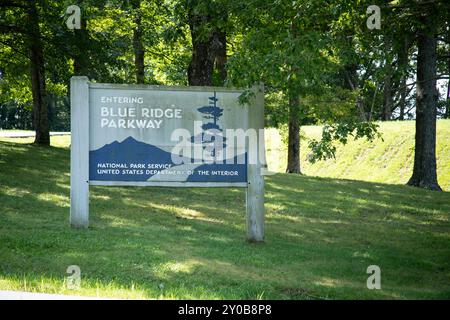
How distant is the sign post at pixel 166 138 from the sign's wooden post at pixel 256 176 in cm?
2

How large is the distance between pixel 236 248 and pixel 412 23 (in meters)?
5.22

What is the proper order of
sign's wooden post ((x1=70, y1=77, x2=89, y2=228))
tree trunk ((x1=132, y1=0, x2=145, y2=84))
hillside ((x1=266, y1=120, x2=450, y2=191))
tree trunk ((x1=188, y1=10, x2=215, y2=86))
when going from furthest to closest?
hillside ((x1=266, y1=120, x2=450, y2=191)) < tree trunk ((x1=132, y1=0, x2=145, y2=84)) < tree trunk ((x1=188, y1=10, x2=215, y2=86)) < sign's wooden post ((x1=70, y1=77, x2=89, y2=228))

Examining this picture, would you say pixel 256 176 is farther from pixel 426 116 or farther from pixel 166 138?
pixel 426 116

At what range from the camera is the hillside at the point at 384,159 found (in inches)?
1122

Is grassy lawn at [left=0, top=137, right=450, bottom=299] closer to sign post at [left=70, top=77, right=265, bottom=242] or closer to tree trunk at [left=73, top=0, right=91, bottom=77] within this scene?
sign post at [left=70, top=77, right=265, bottom=242]

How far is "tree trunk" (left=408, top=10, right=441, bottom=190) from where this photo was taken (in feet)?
62.6

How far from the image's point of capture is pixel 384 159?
30453 mm

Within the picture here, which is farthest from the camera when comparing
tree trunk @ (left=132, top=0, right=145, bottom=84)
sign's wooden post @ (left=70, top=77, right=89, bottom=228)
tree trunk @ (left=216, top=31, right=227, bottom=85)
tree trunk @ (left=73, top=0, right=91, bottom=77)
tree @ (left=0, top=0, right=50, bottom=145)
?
tree trunk @ (left=132, top=0, right=145, bottom=84)

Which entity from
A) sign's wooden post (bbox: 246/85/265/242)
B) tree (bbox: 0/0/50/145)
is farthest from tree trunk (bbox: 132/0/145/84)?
sign's wooden post (bbox: 246/85/265/242)

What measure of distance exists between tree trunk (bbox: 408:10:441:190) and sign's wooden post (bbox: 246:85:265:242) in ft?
36.7

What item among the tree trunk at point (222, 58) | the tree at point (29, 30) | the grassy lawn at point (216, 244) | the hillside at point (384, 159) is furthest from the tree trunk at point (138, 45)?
the hillside at point (384, 159)

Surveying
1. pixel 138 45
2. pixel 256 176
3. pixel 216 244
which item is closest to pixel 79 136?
pixel 216 244

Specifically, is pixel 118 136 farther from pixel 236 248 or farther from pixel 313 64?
pixel 313 64
